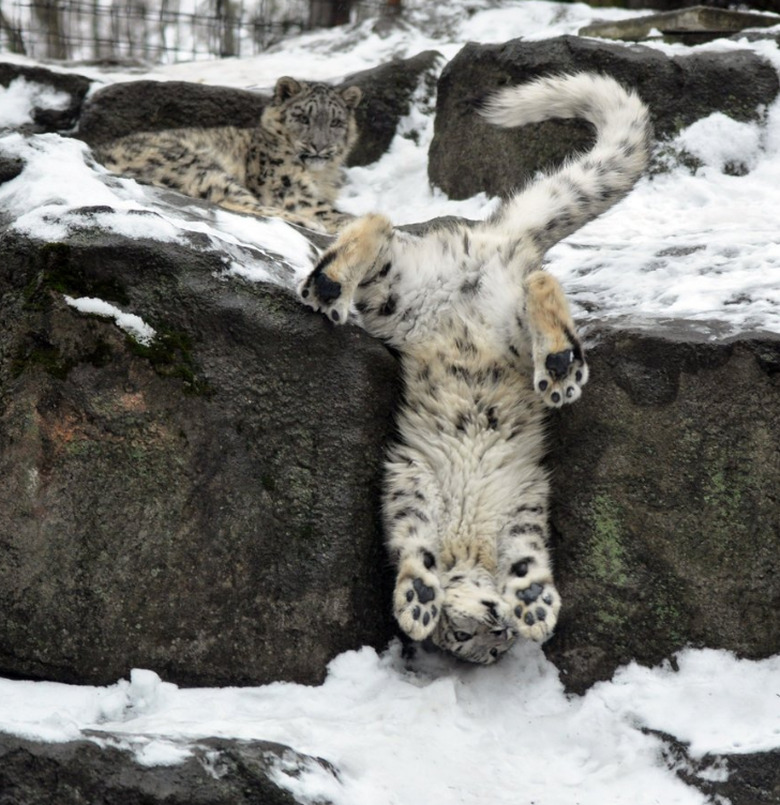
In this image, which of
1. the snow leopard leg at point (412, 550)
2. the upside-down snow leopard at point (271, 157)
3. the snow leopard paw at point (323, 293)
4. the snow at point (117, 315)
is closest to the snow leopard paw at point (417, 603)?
the snow leopard leg at point (412, 550)

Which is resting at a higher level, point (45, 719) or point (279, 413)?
point (279, 413)

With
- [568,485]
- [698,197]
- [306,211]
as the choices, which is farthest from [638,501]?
[306,211]

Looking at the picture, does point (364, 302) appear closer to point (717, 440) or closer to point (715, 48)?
point (717, 440)

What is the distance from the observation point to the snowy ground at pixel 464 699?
398cm

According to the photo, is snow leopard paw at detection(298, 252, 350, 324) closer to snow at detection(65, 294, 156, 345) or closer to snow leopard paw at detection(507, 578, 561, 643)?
snow at detection(65, 294, 156, 345)

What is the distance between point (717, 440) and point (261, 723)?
2217mm

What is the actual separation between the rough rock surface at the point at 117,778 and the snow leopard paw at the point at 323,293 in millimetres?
1902

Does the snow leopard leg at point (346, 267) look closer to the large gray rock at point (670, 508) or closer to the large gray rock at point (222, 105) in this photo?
the large gray rock at point (670, 508)

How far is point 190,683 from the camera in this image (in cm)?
434

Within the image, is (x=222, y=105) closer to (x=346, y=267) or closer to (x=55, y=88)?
(x=55, y=88)

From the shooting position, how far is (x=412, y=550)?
474 cm

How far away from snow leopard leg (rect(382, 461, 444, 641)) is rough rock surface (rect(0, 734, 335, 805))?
102 cm

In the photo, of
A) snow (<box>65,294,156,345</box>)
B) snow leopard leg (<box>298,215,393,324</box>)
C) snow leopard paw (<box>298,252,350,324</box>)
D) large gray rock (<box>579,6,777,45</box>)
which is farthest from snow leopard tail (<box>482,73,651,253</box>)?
large gray rock (<box>579,6,777,45</box>)

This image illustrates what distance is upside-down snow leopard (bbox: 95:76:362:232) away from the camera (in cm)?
710
